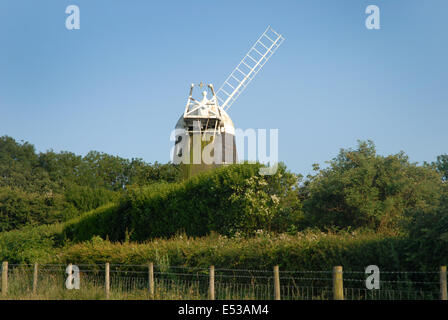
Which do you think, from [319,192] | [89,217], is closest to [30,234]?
[89,217]

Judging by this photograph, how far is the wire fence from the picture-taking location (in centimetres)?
956

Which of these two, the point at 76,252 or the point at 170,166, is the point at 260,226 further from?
the point at 170,166

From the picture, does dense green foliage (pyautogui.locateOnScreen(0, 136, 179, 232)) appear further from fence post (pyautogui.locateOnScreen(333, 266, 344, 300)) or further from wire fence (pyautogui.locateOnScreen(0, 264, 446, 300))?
fence post (pyautogui.locateOnScreen(333, 266, 344, 300))

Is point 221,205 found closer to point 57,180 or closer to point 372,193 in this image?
point 372,193

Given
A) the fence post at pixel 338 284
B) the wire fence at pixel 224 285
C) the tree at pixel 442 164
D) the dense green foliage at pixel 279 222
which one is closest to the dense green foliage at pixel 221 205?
the dense green foliage at pixel 279 222

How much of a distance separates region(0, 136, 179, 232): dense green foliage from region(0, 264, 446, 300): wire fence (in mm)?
19692

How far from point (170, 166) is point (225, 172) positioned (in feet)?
56.5

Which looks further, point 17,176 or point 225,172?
point 17,176

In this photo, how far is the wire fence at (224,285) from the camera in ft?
31.4

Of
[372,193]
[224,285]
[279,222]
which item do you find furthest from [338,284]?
[279,222]

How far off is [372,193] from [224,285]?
→ 681 cm

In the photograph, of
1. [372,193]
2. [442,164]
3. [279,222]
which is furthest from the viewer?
[442,164]

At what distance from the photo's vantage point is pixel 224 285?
1252 centimetres

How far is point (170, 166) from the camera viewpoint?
35875mm
